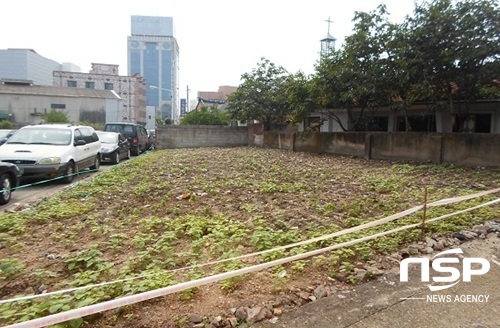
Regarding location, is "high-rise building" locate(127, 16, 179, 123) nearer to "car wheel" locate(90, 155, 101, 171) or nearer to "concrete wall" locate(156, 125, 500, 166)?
"concrete wall" locate(156, 125, 500, 166)

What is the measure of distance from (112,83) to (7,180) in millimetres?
57340

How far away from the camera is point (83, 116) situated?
4638cm

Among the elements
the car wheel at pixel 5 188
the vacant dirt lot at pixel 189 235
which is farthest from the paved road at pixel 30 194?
the vacant dirt lot at pixel 189 235

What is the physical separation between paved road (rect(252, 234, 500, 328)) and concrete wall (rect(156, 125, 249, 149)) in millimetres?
20783

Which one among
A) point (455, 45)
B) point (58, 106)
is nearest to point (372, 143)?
point (455, 45)

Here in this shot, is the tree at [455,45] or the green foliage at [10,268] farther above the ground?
the tree at [455,45]

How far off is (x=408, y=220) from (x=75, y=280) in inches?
161

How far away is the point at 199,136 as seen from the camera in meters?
23.2

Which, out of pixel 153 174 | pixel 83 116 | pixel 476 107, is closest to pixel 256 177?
pixel 153 174

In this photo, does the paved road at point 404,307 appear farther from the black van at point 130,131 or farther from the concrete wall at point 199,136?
the concrete wall at point 199,136

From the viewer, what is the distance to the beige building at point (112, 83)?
5803cm

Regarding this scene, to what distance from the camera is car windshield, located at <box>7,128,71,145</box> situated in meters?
8.70

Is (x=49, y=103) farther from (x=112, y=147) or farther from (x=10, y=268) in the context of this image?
(x=10, y=268)

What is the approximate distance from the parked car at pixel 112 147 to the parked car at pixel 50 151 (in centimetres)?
265
